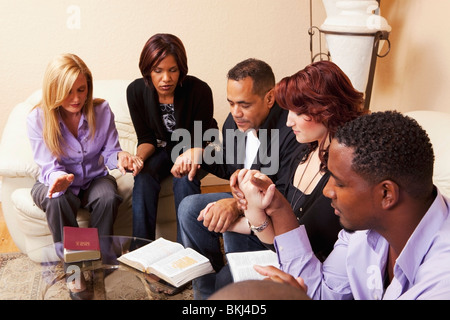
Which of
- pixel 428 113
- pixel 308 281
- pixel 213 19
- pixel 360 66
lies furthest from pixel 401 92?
pixel 308 281

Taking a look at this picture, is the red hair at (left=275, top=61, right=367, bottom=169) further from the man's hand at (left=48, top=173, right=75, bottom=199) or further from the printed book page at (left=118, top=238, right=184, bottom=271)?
the man's hand at (left=48, top=173, right=75, bottom=199)

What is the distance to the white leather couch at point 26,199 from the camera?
7.75 ft

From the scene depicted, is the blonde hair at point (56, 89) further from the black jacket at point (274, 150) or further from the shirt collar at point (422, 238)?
the shirt collar at point (422, 238)

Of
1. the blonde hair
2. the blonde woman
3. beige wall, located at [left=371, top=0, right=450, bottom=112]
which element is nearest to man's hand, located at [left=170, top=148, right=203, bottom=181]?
the blonde woman

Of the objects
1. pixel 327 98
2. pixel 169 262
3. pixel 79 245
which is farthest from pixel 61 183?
pixel 327 98

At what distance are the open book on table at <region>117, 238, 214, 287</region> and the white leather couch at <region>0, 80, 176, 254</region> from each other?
68 cm

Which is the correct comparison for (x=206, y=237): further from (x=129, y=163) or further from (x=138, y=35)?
(x=138, y=35)

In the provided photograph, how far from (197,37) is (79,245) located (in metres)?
1.93

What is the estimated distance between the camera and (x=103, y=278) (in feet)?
5.61

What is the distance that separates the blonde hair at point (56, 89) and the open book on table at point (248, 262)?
3.52 feet

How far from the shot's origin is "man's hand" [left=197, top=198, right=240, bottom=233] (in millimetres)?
1834

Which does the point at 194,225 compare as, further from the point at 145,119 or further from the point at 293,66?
the point at 293,66

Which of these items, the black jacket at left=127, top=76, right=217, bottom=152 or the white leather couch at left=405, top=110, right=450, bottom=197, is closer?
the white leather couch at left=405, top=110, right=450, bottom=197

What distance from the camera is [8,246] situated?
267 centimetres
